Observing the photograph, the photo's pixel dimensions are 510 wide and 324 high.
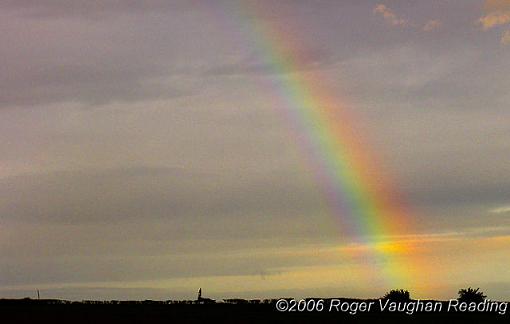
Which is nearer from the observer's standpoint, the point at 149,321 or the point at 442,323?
the point at 149,321

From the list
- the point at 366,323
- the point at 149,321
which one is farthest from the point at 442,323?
the point at 149,321

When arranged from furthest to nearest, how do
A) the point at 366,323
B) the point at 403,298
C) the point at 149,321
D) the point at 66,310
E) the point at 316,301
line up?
the point at 403,298 → the point at 316,301 → the point at 66,310 → the point at 366,323 → the point at 149,321

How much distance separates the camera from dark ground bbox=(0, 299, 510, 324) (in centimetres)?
7780

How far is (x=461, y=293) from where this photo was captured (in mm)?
123875

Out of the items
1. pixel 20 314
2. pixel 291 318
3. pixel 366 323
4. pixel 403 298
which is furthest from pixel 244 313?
pixel 403 298

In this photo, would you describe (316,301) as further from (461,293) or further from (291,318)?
(461,293)

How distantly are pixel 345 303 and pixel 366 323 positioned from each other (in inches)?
680

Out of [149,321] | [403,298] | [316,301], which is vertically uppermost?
[403,298]

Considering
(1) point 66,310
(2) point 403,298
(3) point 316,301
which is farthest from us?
(2) point 403,298

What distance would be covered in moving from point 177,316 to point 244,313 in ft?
25.3

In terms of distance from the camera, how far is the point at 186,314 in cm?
8556

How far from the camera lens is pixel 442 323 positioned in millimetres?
83625

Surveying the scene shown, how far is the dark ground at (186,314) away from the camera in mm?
77800

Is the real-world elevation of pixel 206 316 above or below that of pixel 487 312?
below
